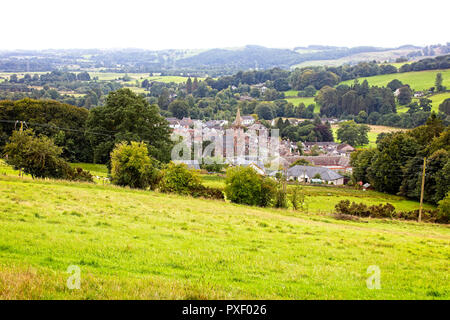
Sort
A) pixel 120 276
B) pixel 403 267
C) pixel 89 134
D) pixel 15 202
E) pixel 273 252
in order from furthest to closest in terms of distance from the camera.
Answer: pixel 89 134, pixel 15 202, pixel 273 252, pixel 403 267, pixel 120 276

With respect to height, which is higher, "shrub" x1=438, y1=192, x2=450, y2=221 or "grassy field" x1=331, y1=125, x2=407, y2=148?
"shrub" x1=438, y1=192, x2=450, y2=221

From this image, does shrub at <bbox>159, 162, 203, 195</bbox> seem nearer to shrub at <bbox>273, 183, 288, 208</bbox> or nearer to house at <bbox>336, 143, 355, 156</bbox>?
shrub at <bbox>273, 183, 288, 208</bbox>

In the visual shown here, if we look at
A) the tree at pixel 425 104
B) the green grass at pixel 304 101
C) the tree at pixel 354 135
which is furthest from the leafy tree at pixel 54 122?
the green grass at pixel 304 101

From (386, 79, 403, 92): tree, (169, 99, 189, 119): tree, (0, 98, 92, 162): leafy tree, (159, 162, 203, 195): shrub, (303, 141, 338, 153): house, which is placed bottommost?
(303, 141, 338, 153): house

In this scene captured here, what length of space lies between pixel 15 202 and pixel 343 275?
13.4 meters

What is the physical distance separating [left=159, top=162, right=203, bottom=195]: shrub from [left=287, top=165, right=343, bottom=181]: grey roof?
1636 inches

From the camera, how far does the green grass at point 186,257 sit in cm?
687

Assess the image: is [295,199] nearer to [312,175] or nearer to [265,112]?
[312,175]

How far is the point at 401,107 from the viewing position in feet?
489

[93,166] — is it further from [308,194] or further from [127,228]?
[127,228]

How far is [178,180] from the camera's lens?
1277 inches

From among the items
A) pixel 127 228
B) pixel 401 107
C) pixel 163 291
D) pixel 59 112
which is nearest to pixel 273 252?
pixel 127 228

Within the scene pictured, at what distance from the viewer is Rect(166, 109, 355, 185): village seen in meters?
70.8

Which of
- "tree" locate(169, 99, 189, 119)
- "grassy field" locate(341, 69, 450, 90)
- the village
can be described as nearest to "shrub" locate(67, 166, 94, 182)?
the village
